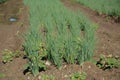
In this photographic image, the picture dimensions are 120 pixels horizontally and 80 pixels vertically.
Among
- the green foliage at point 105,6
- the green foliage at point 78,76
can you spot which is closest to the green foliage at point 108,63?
the green foliage at point 78,76

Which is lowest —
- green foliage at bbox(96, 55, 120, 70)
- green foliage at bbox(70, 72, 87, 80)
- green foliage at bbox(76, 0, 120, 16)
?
green foliage at bbox(76, 0, 120, 16)

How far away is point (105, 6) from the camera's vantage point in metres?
9.83

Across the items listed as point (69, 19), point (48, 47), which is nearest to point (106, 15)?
point (69, 19)

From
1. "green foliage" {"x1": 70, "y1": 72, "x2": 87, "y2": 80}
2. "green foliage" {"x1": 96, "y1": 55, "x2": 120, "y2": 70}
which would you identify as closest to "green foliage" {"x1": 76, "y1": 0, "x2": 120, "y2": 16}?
"green foliage" {"x1": 96, "y1": 55, "x2": 120, "y2": 70}

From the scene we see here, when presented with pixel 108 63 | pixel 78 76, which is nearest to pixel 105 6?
pixel 108 63

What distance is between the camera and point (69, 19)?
677 centimetres

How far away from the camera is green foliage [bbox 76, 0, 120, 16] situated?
29.9 feet

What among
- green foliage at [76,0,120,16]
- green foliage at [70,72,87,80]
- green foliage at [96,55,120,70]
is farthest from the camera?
green foliage at [76,0,120,16]

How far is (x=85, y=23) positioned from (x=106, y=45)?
39.6 inches

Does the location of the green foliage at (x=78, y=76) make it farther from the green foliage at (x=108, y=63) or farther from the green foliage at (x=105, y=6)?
the green foliage at (x=105, y=6)

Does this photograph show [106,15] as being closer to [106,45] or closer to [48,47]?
[106,45]

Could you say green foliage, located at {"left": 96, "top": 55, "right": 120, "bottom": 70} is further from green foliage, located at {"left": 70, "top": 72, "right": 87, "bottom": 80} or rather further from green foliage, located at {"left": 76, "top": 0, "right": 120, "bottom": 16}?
green foliage, located at {"left": 76, "top": 0, "right": 120, "bottom": 16}

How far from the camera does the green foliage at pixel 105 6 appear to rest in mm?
9126

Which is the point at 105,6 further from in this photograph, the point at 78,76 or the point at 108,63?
the point at 78,76
